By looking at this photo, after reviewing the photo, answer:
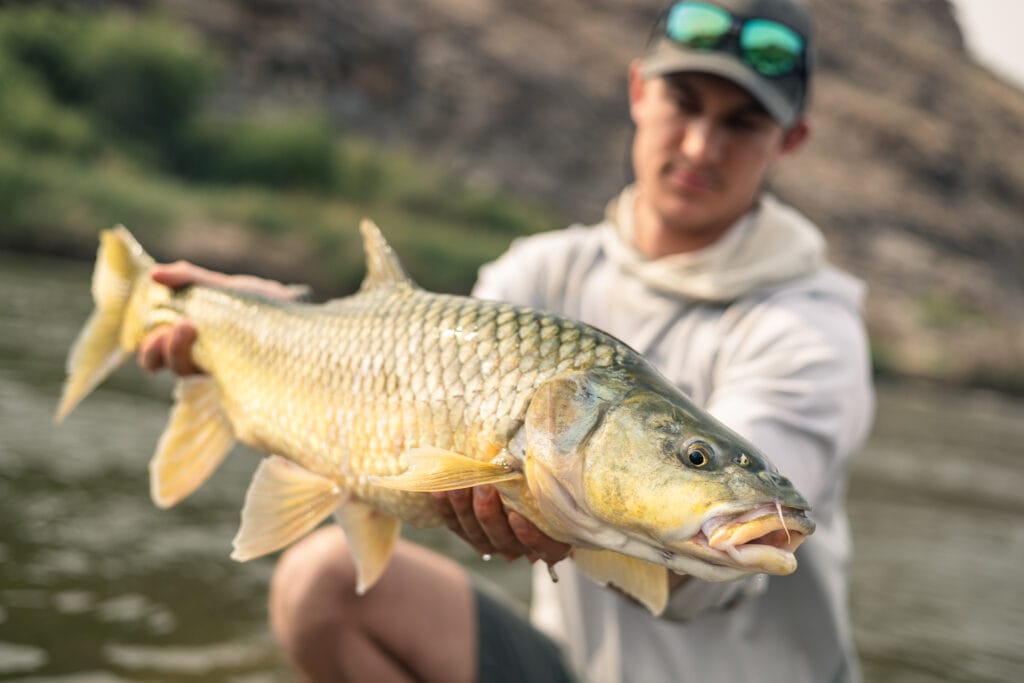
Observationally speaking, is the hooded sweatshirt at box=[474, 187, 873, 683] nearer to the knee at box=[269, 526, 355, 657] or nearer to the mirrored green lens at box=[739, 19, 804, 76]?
the mirrored green lens at box=[739, 19, 804, 76]

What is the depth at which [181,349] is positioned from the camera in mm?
2381

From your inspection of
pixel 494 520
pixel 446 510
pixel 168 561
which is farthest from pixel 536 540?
pixel 168 561

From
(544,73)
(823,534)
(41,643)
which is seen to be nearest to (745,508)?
(823,534)

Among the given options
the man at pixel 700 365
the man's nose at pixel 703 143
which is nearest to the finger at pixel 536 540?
the man at pixel 700 365

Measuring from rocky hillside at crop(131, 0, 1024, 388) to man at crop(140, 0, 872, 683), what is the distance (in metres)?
18.3

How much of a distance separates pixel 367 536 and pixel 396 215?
18911mm

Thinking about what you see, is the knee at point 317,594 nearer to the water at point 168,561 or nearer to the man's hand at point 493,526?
the water at point 168,561

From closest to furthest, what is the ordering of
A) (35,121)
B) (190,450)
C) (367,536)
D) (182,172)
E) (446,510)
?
1. (446,510)
2. (367,536)
3. (190,450)
4. (35,121)
5. (182,172)

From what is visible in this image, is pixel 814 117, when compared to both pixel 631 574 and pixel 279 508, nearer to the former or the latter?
pixel 279 508

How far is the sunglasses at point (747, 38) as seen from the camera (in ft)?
8.34

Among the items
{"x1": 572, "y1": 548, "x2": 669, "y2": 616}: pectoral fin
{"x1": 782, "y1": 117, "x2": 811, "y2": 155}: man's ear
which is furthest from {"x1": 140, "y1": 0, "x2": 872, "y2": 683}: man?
{"x1": 572, "y1": 548, "x2": 669, "y2": 616}: pectoral fin

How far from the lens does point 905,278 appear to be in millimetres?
35531

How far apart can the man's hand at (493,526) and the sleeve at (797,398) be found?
1.40 feet

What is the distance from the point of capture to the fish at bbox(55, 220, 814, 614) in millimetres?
1363
